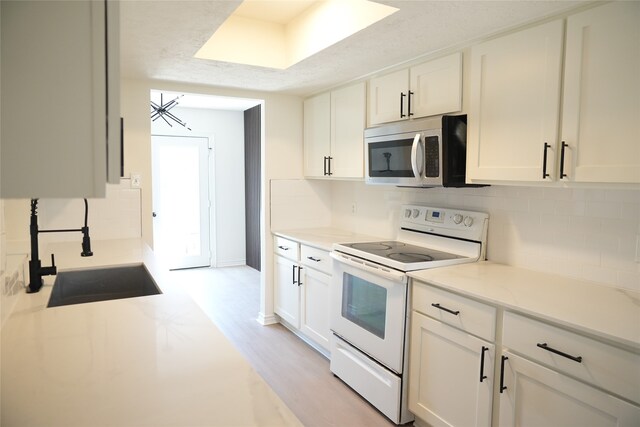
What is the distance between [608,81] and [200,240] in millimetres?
5455

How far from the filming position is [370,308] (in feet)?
8.47

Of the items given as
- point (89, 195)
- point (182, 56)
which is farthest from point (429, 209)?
point (89, 195)

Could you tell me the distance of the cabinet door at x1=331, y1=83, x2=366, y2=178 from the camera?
125 inches

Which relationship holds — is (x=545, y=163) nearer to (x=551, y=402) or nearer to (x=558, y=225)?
(x=558, y=225)

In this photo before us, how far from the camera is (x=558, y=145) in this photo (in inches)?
73.7

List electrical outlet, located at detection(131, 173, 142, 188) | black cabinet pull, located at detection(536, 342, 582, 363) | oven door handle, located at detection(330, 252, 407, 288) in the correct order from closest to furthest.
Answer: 1. black cabinet pull, located at detection(536, 342, 582, 363)
2. oven door handle, located at detection(330, 252, 407, 288)
3. electrical outlet, located at detection(131, 173, 142, 188)

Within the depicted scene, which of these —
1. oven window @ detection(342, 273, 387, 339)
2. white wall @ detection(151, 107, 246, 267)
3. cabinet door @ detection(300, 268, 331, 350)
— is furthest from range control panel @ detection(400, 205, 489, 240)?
white wall @ detection(151, 107, 246, 267)

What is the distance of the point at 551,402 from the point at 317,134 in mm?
2668

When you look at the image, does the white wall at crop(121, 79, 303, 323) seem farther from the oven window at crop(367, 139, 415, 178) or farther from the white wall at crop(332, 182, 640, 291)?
the white wall at crop(332, 182, 640, 291)

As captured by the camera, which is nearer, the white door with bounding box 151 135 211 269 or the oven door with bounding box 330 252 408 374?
the oven door with bounding box 330 252 408 374

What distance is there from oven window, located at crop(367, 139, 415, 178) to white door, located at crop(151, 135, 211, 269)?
3754 mm

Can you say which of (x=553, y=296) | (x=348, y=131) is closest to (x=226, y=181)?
(x=348, y=131)

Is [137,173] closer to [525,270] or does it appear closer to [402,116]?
[402,116]

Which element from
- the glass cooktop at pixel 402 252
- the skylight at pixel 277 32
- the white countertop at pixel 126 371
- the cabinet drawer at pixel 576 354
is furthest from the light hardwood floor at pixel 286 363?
the skylight at pixel 277 32
